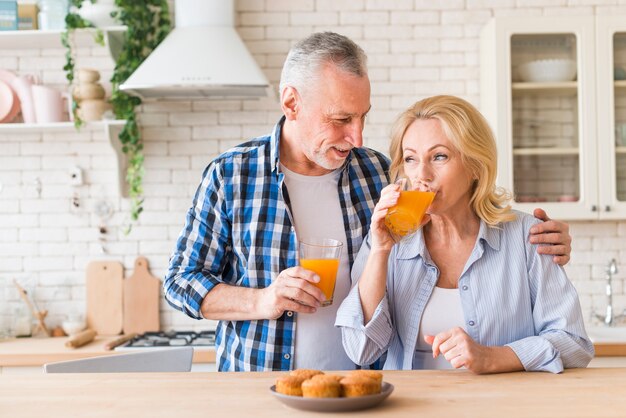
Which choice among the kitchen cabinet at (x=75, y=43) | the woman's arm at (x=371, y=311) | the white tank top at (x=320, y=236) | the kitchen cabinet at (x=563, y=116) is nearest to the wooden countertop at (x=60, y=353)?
the kitchen cabinet at (x=563, y=116)

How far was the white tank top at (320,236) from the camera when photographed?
232 cm

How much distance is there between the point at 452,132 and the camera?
2178 millimetres

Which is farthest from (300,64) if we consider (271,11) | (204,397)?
(271,11)

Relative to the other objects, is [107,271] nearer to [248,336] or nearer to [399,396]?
[248,336]

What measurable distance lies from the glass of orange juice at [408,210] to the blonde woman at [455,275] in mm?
23

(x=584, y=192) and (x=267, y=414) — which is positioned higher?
(x=584, y=192)

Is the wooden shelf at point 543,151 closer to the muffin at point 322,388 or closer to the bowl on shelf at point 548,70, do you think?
the bowl on shelf at point 548,70

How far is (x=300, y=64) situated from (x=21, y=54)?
2425 millimetres

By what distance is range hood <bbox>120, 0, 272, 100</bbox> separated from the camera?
3689 mm

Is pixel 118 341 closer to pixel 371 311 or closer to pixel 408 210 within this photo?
pixel 371 311

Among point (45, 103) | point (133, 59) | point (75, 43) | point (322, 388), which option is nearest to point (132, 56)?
point (133, 59)

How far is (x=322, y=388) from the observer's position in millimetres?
1552

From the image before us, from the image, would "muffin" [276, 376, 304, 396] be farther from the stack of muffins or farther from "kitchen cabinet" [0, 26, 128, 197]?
"kitchen cabinet" [0, 26, 128, 197]

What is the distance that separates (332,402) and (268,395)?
22 centimetres
